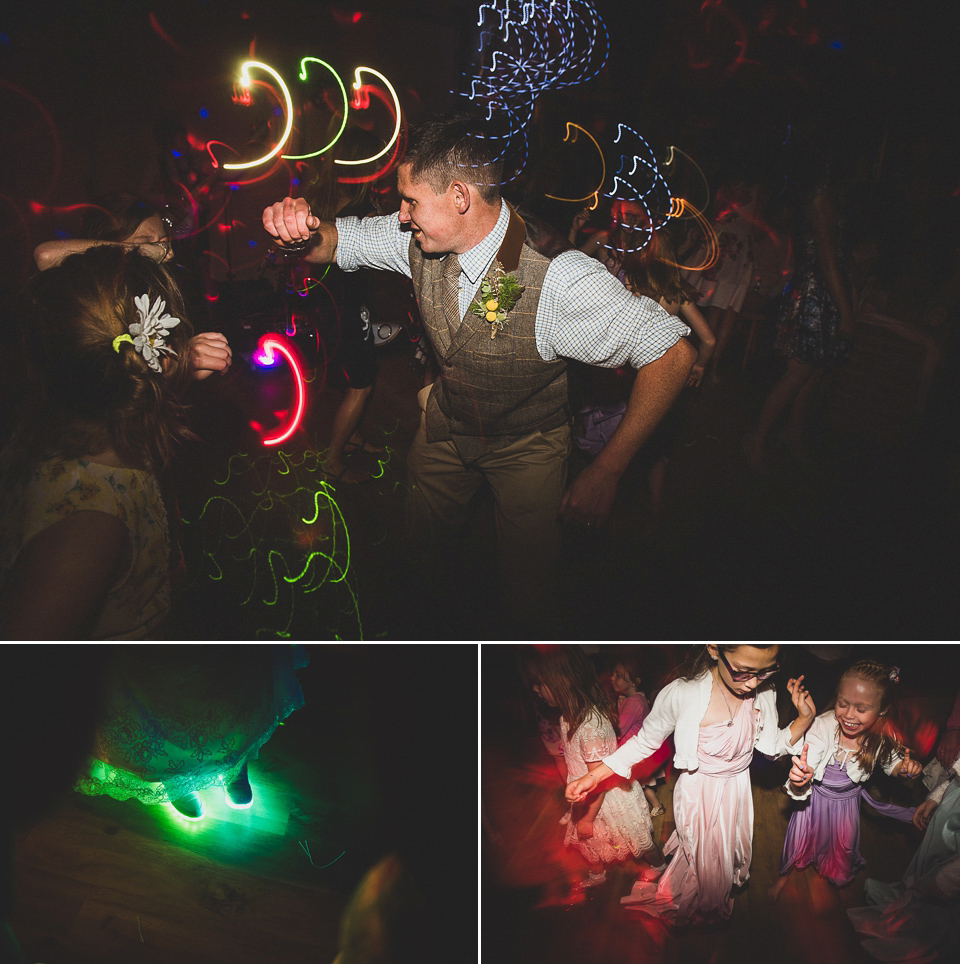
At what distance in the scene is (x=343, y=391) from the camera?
149cm

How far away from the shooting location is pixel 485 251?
135cm

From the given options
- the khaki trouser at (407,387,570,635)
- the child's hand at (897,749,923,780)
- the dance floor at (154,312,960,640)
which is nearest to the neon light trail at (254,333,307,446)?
the dance floor at (154,312,960,640)

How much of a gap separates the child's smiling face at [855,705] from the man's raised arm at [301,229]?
4.67 feet

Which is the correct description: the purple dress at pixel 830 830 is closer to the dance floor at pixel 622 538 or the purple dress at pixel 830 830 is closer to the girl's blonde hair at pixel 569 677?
the dance floor at pixel 622 538

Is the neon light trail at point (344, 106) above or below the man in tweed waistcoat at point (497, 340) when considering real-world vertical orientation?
above

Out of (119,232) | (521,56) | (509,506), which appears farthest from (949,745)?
(119,232)

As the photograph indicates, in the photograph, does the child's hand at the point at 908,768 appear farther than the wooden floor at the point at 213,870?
Yes

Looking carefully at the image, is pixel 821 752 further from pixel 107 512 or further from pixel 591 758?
pixel 107 512

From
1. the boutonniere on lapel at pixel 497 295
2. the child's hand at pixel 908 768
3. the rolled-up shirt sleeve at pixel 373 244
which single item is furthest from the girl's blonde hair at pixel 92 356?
the child's hand at pixel 908 768

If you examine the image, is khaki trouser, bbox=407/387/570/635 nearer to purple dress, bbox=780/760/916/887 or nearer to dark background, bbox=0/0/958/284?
dark background, bbox=0/0/958/284

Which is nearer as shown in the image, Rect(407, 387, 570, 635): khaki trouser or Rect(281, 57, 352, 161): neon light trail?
Rect(281, 57, 352, 161): neon light trail

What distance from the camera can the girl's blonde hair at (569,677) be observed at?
1.41 m

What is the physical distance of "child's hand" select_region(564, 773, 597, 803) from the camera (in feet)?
4.67

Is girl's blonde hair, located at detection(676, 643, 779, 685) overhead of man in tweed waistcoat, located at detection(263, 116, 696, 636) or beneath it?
beneath
